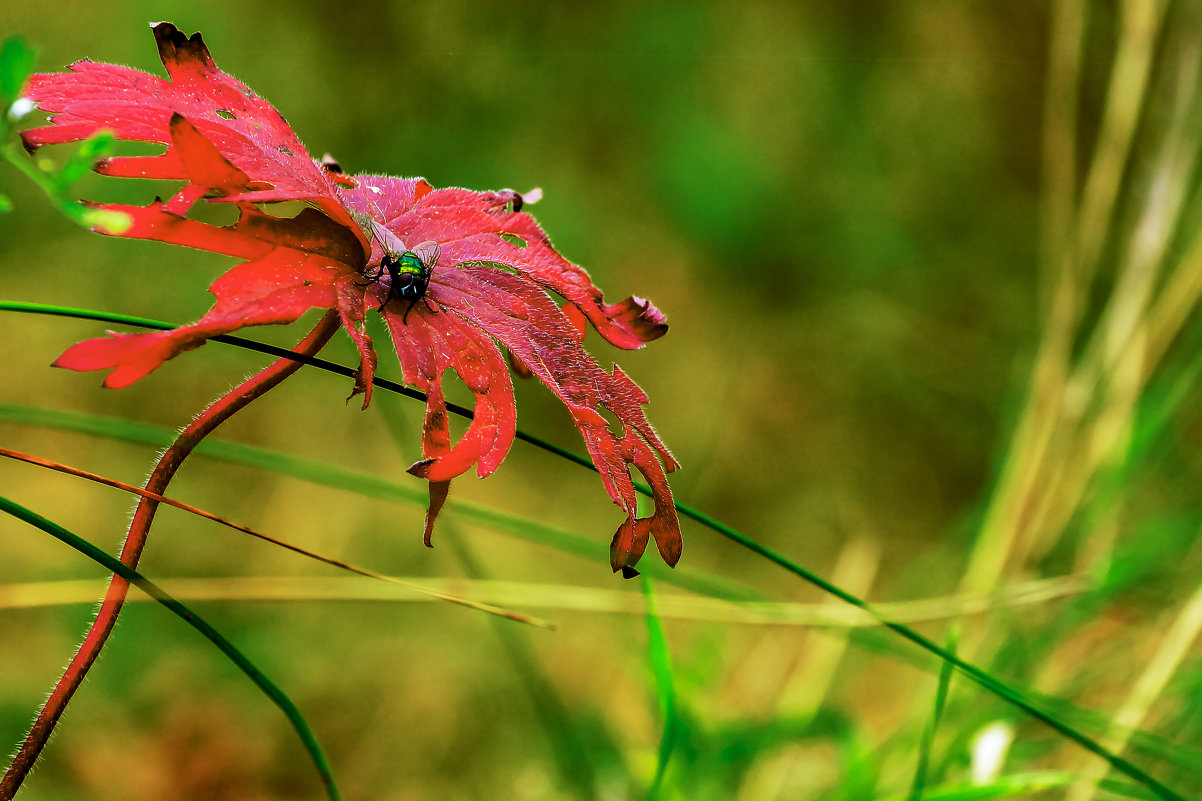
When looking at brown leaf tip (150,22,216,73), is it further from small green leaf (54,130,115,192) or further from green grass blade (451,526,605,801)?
green grass blade (451,526,605,801)

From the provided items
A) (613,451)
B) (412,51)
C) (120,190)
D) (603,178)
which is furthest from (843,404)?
(613,451)

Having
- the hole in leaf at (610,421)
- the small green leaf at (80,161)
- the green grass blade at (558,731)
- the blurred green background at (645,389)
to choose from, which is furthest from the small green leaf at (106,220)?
the blurred green background at (645,389)

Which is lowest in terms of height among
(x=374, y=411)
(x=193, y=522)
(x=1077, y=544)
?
(x=1077, y=544)

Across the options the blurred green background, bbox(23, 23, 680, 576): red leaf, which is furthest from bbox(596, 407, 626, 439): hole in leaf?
the blurred green background

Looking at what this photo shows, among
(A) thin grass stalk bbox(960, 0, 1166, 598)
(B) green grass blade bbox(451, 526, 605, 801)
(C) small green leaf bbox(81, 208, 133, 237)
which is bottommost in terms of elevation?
(C) small green leaf bbox(81, 208, 133, 237)

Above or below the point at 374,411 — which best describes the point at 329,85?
above

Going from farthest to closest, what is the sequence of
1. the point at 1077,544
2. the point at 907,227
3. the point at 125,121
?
the point at 907,227 → the point at 1077,544 → the point at 125,121

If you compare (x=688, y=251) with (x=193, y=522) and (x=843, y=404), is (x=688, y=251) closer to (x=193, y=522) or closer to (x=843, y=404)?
(x=843, y=404)
